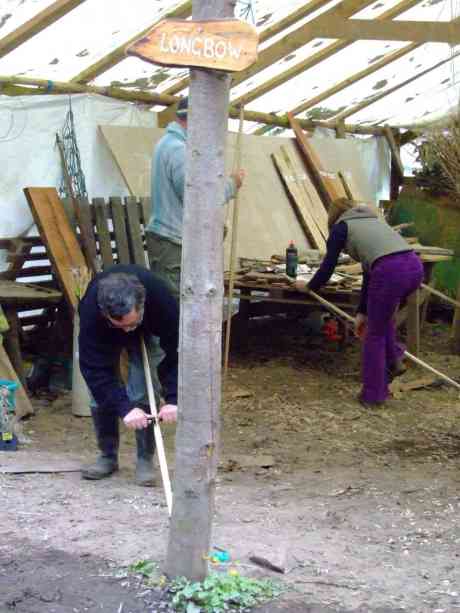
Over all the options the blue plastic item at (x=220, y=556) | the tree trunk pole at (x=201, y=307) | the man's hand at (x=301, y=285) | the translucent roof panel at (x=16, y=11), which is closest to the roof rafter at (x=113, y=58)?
the translucent roof panel at (x=16, y=11)

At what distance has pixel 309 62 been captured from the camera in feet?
34.4

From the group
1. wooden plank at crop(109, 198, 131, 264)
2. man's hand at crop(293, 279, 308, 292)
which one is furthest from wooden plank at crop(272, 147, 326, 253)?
wooden plank at crop(109, 198, 131, 264)

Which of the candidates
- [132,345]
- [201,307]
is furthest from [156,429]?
[201,307]

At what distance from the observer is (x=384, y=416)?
772 centimetres

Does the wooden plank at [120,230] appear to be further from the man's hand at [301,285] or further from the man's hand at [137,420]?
the man's hand at [137,420]

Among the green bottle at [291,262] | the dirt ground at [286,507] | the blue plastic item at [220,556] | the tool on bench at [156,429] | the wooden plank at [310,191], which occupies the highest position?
the wooden plank at [310,191]

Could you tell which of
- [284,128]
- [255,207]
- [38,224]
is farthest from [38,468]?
[284,128]

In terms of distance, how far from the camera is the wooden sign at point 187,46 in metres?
3.46

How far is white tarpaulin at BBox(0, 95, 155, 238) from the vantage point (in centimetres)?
847

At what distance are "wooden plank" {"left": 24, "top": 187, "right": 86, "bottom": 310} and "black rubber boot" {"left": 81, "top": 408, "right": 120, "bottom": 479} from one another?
2.49 meters

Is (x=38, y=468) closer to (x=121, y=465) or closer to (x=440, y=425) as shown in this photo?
(x=121, y=465)

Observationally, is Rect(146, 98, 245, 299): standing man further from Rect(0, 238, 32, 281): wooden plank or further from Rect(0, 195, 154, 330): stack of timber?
Rect(0, 238, 32, 281): wooden plank

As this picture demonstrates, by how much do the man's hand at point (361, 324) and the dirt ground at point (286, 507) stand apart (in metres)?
0.59

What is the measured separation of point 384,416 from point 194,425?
431 cm
